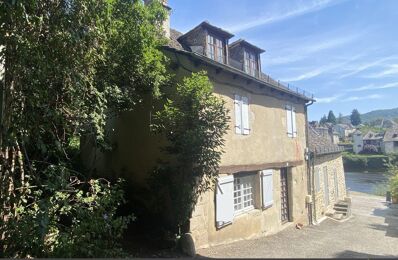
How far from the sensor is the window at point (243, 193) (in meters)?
10.1

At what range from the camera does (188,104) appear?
22.9 ft

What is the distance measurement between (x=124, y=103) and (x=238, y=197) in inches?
178

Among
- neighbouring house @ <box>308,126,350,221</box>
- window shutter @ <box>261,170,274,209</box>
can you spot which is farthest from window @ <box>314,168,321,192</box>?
window shutter @ <box>261,170,274,209</box>

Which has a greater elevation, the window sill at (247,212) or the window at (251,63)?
the window at (251,63)

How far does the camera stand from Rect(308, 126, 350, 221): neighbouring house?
1499 centimetres

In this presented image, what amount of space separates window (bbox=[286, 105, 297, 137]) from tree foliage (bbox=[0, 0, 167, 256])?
823 centimetres

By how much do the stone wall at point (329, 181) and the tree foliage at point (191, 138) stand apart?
9112 mm

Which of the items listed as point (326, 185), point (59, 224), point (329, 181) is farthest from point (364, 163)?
point (59, 224)

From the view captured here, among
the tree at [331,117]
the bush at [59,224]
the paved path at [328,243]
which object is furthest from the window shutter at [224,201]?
the tree at [331,117]

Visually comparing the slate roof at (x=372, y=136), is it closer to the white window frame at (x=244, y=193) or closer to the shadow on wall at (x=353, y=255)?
the white window frame at (x=244, y=193)

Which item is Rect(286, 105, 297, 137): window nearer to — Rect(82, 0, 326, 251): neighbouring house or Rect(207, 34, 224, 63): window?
Rect(82, 0, 326, 251): neighbouring house

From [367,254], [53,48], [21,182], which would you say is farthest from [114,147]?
[367,254]

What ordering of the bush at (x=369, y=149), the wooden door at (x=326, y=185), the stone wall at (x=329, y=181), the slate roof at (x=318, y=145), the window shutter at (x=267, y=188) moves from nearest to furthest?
the window shutter at (x=267, y=188) → the stone wall at (x=329, y=181) → the slate roof at (x=318, y=145) → the wooden door at (x=326, y=185) → the bush at (x=369, y=149)

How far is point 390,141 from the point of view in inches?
2410
